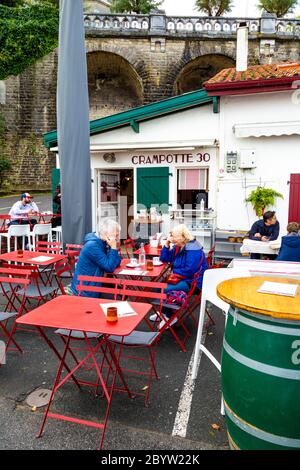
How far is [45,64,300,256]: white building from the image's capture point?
7.75 meters

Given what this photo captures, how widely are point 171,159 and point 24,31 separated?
14.6 m

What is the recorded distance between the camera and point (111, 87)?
21859mm

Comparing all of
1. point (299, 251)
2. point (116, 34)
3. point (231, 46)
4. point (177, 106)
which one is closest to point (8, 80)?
point (116, 34)

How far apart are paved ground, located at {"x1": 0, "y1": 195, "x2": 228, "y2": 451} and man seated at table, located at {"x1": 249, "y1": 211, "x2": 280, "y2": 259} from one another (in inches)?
128

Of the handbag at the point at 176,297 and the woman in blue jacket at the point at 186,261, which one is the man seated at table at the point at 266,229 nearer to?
the woman in blue jacket at the point at 186,261

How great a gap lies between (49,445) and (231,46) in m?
20.9

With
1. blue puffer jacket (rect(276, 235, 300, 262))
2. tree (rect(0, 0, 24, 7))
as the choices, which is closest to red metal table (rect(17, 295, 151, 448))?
blue puffer jacket (rect(276, 235, 300, 262))

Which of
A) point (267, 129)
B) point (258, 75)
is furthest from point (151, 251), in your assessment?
point (258, 75)

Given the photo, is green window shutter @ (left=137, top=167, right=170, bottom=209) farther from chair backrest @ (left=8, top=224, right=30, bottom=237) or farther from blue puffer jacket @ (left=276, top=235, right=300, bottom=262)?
blue puffer jacket @ (left=276, top=235, right=300, bottom=262)

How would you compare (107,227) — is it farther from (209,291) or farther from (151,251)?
(151,251)

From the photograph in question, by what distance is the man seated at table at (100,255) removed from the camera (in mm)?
4008

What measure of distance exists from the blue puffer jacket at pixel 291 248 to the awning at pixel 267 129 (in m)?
3.56

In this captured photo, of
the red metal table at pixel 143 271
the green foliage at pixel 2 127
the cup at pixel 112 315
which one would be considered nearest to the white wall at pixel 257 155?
the red metal table at pixel 143 271

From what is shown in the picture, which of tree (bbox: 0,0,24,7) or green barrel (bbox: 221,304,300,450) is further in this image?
tree (bbox: 0,0,24,7)
